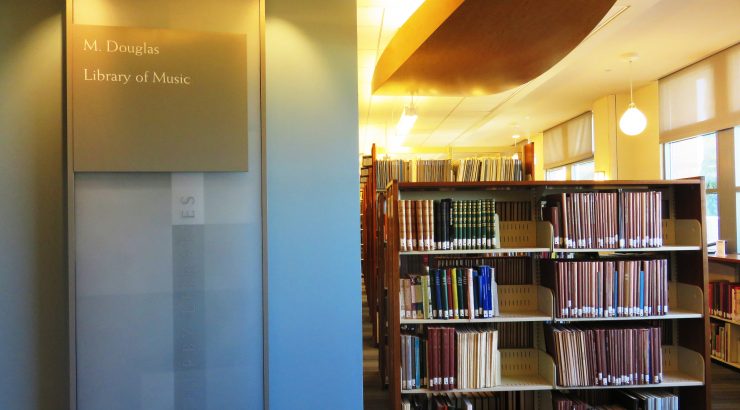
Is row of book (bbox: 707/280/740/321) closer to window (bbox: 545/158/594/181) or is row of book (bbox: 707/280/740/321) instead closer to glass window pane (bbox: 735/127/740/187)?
glass window pane (bbox: 735/127/740/187)

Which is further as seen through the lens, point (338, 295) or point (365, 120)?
point (365, 120)

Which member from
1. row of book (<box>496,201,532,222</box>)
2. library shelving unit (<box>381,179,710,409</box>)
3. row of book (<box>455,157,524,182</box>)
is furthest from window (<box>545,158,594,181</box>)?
row of book (<box>496,201,532,222</box>)

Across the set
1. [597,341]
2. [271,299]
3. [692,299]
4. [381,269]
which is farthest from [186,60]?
[692,299]

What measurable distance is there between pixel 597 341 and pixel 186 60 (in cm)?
295

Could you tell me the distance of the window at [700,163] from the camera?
501 centimetres

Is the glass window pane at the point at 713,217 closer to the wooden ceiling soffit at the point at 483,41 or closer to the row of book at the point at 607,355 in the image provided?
the row of book at the point at 607,355

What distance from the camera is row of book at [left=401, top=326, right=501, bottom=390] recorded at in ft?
9.06

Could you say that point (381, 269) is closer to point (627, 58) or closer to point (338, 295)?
point (338, 295)

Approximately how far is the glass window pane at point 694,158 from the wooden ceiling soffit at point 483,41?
336cm

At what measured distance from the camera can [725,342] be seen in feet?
14.4

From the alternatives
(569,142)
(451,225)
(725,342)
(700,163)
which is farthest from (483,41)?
(569,142)

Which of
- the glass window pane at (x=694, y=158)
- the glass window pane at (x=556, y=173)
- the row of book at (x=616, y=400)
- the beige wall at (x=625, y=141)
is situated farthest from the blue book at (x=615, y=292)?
the glass window pane at (x=556, y=173)

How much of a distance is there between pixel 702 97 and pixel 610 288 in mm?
3765

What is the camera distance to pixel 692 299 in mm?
2922
